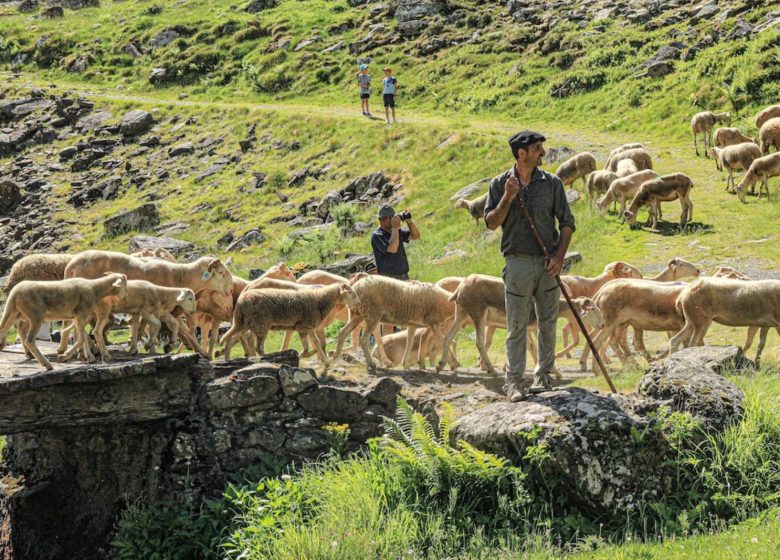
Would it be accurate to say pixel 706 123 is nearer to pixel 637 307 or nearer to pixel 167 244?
pixel 637 307

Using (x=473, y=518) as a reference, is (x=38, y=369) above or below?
above

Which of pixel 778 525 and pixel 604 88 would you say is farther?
pixel 604 88

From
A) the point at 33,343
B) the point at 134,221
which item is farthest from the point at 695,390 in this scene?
the point at 134,221

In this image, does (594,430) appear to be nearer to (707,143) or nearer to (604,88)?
(707,143)

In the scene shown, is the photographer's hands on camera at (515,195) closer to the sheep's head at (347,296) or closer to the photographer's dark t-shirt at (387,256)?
the sheep's head at (347,296)

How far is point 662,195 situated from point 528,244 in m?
14.6

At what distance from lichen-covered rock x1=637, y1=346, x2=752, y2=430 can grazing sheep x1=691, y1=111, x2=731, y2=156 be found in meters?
21.5

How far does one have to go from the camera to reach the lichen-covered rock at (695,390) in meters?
9.94

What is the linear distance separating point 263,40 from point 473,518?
186ft

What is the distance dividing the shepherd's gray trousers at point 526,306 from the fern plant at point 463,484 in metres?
→ 1.36

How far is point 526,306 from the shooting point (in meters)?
10.6

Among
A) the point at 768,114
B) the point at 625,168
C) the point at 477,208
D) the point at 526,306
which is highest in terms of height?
the point at 526,306

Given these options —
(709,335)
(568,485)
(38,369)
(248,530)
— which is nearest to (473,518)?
(568,485)

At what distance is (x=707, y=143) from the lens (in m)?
31.2
